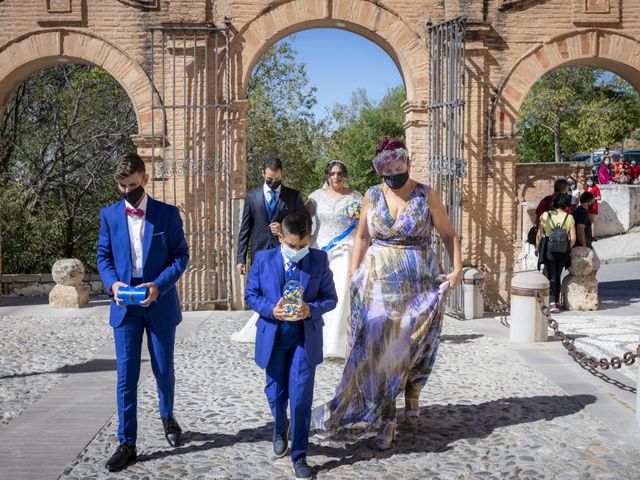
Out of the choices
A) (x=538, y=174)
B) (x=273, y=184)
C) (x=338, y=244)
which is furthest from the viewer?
(x=538, y=174)

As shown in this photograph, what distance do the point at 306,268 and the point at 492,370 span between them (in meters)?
3.25

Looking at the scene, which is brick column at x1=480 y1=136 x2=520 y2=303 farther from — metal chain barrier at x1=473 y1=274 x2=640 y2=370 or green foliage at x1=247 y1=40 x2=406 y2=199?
green foliage at x1=247 y1=40 x2=406 y2=199

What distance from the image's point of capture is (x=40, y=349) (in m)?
7.86

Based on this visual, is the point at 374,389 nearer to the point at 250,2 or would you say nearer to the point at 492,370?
the point at 492,370

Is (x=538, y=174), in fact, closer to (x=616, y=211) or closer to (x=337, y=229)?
(x=616, y=211)

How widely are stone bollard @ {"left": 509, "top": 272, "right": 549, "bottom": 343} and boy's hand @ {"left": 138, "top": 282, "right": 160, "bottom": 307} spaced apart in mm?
4901

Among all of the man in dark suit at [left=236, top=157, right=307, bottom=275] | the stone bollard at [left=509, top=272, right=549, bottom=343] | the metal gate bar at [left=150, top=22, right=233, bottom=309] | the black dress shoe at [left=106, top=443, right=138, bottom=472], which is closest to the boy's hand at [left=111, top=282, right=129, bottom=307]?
the black dress shoe at [left=106, top=443, right=138, bottom=472]

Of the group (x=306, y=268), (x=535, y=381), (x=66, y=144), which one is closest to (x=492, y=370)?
(x=535, y=381)

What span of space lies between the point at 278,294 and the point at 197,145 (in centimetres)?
709

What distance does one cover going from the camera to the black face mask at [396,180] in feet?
15.3

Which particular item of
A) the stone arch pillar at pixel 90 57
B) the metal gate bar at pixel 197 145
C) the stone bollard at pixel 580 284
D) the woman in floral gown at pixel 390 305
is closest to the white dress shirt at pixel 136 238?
the woman in floral gown at pixel 390 305

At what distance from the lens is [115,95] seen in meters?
20.7

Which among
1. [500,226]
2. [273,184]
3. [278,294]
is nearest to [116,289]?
[278,294]

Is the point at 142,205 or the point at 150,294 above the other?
the point at 142,205
